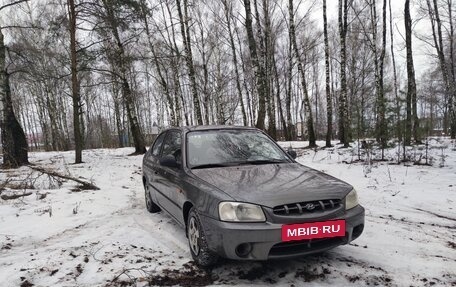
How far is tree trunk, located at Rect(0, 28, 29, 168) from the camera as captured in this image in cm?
1174

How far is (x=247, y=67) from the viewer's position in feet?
114

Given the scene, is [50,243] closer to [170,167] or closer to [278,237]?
[170,167]

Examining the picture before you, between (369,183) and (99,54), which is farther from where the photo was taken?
(99,54)

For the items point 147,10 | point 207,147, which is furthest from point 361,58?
point 207,147

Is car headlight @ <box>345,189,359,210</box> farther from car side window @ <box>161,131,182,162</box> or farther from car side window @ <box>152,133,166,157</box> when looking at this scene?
car side window @ <box>152,133,166,157</box>

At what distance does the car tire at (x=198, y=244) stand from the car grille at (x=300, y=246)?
0.65 metres

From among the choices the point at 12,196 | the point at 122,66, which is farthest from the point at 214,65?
the point at 12,196

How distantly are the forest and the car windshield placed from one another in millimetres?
6375

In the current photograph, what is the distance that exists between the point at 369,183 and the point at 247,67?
28341 mm

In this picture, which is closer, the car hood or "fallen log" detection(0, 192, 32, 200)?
the car hood

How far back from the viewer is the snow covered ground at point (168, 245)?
341cm

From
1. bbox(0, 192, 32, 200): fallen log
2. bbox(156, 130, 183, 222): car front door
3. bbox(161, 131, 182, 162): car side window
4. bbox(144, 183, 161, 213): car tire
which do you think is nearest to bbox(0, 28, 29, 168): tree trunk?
bbox(0, 192, 32, 200): fallen log

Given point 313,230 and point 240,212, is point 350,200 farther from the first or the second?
point 240,212

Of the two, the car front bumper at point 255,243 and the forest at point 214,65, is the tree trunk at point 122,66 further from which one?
the car front bumper at point 255,243
